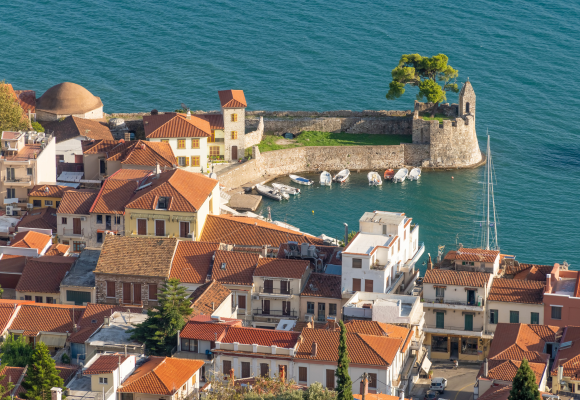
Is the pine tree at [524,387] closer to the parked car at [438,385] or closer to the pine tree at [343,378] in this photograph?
the pine tree at [343,378]

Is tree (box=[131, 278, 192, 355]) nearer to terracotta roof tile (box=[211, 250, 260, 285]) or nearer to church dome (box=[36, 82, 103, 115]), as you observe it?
terracotta roof tile (box=[211, 250, 260, 285])

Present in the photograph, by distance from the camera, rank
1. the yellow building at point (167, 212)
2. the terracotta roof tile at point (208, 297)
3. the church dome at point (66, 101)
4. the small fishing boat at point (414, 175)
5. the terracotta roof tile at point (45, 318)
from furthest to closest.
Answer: the small fishing boat at point (414, 175), the church dome at point (66, 101), the yellow building at point (167, 212), the terracotta roof tile at point (208, 297), the terracotta roof tile at point (45, 318)

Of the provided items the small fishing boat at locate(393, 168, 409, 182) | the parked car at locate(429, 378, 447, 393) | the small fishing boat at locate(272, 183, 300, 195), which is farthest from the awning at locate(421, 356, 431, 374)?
the small fishing boat at locate(393, 168, 409, 182)

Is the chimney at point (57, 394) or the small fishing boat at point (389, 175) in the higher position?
the chimney at point (57, 394)

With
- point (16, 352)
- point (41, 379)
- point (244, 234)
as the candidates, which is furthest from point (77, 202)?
point (41, 379)

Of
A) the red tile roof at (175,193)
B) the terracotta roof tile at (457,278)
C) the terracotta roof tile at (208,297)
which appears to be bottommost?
the terracotta roof tile at (208,297)

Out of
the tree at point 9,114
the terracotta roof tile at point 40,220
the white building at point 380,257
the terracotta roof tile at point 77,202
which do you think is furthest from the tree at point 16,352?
the tree at point 9,114

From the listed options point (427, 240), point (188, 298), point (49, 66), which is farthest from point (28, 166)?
point (49, 66)
